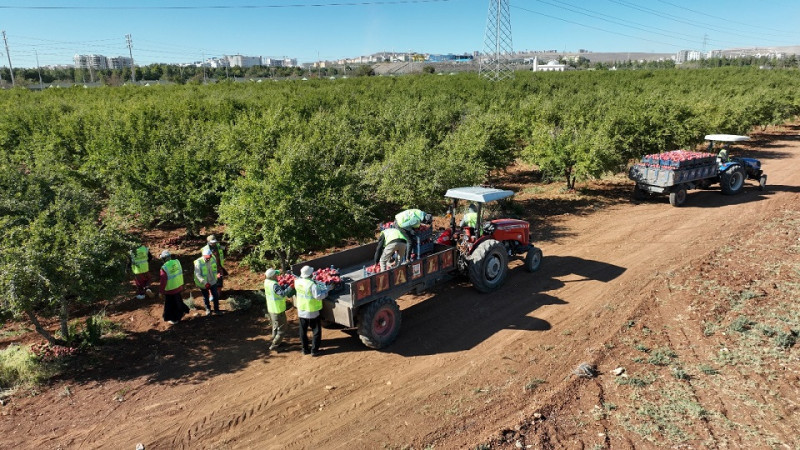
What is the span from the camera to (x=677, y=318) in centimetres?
955

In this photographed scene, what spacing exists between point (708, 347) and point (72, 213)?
1294 centimetres

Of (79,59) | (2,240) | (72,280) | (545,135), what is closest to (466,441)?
(72,280)

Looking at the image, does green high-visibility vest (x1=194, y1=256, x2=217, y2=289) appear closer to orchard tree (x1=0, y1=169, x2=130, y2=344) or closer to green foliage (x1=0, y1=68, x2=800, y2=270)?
green foliage (x1=0, y1=68, x2=800, y2=270)

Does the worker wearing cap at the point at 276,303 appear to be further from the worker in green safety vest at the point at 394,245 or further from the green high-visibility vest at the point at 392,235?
the green high-visibility vest at the point at 392,235

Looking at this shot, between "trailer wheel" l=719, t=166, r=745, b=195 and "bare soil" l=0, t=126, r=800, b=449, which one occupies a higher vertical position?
"trailer wheel" l=719, t=166, r=745, b=195

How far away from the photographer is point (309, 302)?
837 centimetres

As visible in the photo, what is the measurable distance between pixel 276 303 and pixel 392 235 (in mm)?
2523

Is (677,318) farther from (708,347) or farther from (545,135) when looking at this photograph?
(545,135)

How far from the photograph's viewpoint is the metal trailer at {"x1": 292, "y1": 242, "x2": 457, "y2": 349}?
8.46 metres

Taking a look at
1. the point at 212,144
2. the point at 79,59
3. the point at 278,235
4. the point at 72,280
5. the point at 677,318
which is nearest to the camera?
the point at 72,280

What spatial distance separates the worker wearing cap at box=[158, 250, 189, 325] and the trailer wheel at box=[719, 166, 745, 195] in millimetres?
19785

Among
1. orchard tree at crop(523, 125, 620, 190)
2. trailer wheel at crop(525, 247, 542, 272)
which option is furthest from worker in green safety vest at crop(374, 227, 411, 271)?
orchard tree at crop(523, 125, 620, 190)

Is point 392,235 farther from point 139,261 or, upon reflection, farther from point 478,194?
point 139,261

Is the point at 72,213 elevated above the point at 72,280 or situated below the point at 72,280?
above
